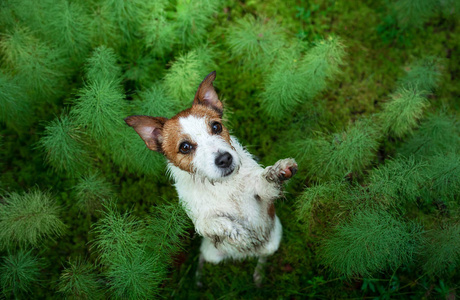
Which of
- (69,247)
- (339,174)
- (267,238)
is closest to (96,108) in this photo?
(69,247)

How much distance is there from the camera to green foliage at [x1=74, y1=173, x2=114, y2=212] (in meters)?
4.50

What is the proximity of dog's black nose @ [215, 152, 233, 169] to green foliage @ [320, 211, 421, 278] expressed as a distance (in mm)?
1549

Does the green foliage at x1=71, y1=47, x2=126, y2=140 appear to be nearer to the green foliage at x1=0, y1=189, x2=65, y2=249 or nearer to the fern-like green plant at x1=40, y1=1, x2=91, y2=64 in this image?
the fern-like green plant at x1=40, y1=1, x2=91, y2=64

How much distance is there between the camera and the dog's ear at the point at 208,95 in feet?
11.2

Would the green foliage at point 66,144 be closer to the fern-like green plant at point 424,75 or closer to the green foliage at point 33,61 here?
the green foliage at point 33,61

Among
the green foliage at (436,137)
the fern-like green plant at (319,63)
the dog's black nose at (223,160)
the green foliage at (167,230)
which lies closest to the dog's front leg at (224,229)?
the green foliage at (167,230)

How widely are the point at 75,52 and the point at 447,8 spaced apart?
6228 millimetres

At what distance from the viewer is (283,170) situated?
2914mm

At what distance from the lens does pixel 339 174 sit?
404cm

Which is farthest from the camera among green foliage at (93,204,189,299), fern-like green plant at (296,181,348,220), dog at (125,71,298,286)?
fern-like green plant at (296,181,348,220)

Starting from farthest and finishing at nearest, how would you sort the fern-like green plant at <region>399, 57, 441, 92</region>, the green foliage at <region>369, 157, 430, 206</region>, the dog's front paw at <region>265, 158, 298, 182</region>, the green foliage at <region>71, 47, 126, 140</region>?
the fern-like green plant at <region>399, 57, 441, 92</region>, the green foliage at <region>71, 47, 126, 140</region>, the green foliage at <region>369, 157, 430, 206</region>, the dog's front paw at <region>265, 158, 298, 182</region>

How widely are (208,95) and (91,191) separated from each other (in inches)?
93.0

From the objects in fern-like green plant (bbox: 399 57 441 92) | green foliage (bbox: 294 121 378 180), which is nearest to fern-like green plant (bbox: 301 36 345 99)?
green foliage (bbox: 294 121 378 180)

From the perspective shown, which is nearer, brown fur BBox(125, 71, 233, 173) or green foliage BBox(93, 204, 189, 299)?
brown fur BBox(125, 71, 233, 173)
